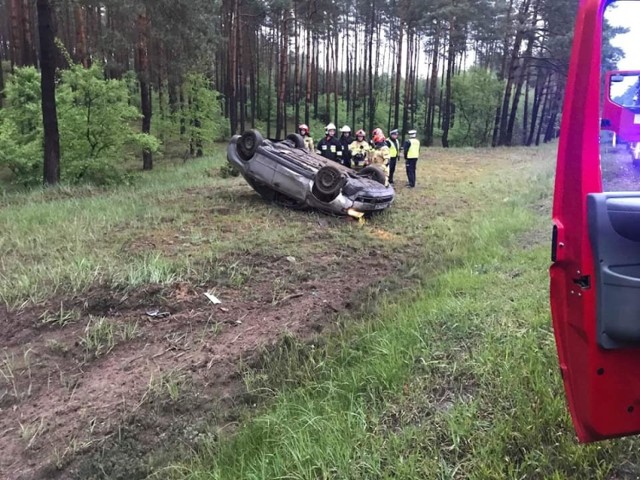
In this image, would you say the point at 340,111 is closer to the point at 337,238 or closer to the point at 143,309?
the point at 337,238

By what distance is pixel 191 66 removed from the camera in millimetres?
15094

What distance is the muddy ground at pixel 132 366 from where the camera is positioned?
119 inches

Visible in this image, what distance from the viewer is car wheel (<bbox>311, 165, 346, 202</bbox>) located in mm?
8266

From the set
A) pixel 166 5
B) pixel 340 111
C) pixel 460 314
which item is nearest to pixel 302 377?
pixel 460 314

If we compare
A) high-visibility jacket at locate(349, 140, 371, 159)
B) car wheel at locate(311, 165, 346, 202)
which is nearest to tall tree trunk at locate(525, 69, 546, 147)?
high-visibility jacket at locate(349, 140, 371, 159)

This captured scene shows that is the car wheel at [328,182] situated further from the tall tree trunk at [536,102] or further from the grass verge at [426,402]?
the tall tree trunk at [536,102]

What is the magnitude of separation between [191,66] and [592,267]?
15341 mm

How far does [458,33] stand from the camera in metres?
28.2

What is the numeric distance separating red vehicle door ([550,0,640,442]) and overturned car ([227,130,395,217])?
6.56m

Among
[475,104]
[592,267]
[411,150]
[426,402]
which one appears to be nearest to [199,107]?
[411,150]

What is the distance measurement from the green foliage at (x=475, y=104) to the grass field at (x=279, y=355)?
31.5 meters

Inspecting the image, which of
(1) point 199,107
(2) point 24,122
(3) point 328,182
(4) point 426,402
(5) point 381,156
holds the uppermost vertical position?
(1) point 199,107

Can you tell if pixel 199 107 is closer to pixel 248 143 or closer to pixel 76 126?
pixel 76 126

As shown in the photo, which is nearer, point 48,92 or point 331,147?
point 48,92
